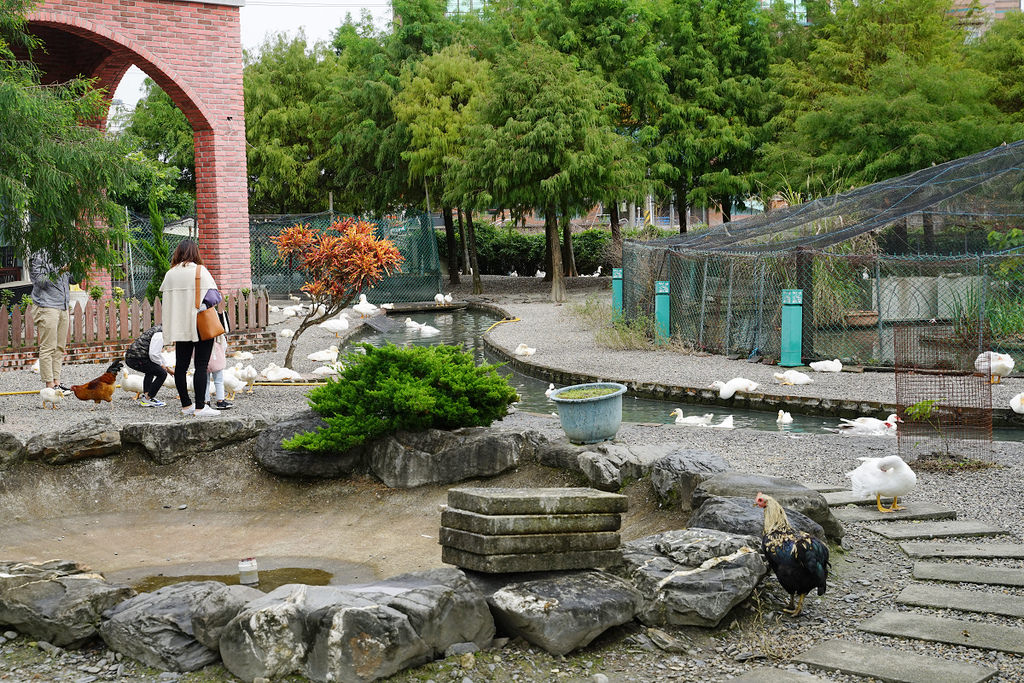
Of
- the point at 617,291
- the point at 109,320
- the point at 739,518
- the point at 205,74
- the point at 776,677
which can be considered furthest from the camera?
the point at 617,291

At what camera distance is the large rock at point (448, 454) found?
26.0 feet

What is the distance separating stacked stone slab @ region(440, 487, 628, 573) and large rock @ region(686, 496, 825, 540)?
695mm

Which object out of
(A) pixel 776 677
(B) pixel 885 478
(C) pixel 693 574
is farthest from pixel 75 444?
(B) pixel 885 478

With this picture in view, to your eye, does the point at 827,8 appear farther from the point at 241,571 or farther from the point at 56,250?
the point at 241,571

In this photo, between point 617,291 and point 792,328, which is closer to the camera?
point 792,328

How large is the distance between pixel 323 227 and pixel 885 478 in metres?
23.6

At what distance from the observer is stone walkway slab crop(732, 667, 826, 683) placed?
4629 mm

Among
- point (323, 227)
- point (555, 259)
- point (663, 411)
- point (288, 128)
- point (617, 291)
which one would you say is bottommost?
point (663, 411)

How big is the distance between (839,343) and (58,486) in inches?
468

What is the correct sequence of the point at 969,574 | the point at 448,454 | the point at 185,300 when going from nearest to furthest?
the point at 969,574, the point at 448,454, the point at 185,300

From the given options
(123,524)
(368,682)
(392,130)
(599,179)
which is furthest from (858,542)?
(392,130)

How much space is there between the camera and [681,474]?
7.04m

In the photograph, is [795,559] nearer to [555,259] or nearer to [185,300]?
[185,300]

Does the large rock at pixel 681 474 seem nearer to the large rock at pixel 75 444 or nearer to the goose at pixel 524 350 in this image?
the large rock at pixel 75 444
